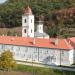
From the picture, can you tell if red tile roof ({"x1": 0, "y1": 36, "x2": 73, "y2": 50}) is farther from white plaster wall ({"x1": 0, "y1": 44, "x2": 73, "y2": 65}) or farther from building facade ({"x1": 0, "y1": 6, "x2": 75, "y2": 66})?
white plaster wall ({"x1": 0, "y1": 44, "x2": 73, "y2": 65})

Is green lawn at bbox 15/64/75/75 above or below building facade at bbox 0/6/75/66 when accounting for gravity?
below

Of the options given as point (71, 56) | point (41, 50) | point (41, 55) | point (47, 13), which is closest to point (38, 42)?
point (41, 50)

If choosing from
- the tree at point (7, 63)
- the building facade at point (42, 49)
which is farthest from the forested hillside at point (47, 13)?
the tree at point (7, 63)

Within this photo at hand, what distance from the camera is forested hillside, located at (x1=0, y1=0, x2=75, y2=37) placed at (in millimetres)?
79188

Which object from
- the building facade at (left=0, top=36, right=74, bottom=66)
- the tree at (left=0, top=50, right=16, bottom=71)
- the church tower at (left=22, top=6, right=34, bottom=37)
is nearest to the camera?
the tree at (left=0, top=50, right=16, bottom=71)

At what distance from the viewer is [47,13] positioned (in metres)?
86.7

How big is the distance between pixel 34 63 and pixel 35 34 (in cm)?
1261

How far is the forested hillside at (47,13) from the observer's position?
7919cm

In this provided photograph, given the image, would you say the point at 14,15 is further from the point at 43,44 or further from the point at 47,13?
the point at 43,44

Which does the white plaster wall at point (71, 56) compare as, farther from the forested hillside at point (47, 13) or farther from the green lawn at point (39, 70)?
the forested hillside at point (47, 13)

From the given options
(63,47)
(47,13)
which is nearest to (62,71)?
(63,47)

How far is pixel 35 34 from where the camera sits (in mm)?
55531

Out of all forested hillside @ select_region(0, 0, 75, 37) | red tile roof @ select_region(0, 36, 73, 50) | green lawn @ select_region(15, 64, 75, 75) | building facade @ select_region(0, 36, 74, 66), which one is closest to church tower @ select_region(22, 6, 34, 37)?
red tile roof @ select_region(0, 36, 73, 50)

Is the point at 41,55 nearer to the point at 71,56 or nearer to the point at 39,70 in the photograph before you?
the point at 71,56
